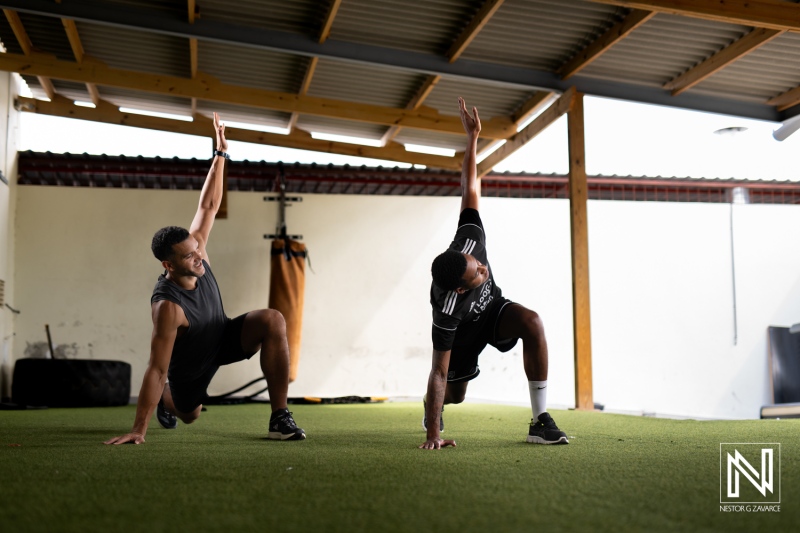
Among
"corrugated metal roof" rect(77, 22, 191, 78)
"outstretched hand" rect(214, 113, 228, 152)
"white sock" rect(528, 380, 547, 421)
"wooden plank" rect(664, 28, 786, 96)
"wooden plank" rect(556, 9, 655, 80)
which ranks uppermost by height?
"corrugated metal roof" rect(77, 22, 191, 78)

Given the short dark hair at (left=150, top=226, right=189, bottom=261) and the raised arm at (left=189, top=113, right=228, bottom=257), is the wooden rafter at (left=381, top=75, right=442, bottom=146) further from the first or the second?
the short dark hair at (left=150, top=226, right=189, bottom=261)

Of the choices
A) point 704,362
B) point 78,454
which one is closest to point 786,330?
point 704,362

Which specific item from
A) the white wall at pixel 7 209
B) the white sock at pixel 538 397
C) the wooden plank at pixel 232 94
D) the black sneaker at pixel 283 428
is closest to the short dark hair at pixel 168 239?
the black sneaker at pixel 283 428

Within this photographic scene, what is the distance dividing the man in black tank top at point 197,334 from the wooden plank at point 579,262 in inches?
151

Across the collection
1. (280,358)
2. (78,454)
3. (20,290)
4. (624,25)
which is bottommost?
(78,454)

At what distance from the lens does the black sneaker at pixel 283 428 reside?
145 inches

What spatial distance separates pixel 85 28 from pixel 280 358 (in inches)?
201

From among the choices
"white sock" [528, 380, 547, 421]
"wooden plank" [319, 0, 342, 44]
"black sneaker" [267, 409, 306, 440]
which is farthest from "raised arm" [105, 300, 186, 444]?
"wooden plank" [319, 0, 342, 44]

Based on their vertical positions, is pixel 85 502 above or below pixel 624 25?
below

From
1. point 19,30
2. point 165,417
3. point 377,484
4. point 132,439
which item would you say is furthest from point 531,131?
point 377,484

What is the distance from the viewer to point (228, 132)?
9.61 metres

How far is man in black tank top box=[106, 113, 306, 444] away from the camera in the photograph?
3.41 metres

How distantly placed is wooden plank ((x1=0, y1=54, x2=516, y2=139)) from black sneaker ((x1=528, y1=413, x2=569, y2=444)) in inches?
213

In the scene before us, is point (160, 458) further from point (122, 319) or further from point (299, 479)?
point (122, 319)
